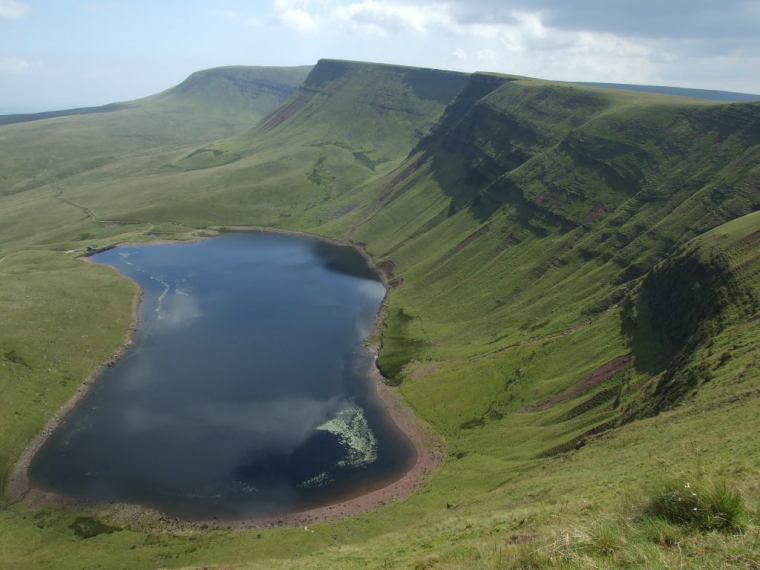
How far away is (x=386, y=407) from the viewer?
86.6 m

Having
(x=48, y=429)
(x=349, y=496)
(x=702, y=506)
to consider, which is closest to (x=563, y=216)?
(x=349, y=496)

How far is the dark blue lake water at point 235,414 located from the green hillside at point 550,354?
5479mm

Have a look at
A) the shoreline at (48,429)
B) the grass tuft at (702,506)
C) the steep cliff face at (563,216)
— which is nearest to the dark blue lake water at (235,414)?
the shoreline at (48,429)

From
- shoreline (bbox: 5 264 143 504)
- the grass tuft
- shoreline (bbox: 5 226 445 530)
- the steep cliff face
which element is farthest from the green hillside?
shoreline (bbox: 5 264 143 504)

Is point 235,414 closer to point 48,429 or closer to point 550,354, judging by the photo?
point 48,429

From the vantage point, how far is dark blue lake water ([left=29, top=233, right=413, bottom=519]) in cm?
6731

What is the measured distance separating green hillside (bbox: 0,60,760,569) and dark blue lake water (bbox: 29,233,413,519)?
216 inches

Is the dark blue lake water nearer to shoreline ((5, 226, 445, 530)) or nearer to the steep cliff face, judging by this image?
shoreline ((5, 226, 445, 530))

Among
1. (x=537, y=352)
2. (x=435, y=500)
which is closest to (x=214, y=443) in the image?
(x=435, y=500)

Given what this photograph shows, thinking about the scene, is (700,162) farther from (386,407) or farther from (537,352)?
(386,407)

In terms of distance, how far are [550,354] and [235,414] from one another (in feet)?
174

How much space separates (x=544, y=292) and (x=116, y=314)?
98.0 meters

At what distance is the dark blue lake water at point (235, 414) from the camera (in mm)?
67312

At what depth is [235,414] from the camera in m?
83.0
